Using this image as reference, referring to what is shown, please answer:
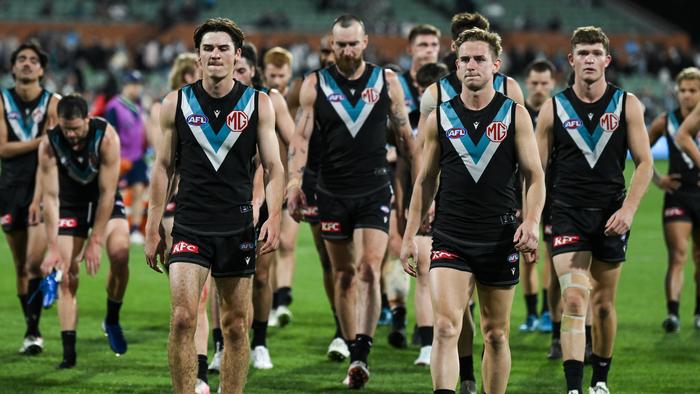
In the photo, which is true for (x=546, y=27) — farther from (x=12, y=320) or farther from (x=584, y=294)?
(x=584, y=294)

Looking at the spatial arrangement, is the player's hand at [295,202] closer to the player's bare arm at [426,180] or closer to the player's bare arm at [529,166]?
the player's bare arm at [426,180]

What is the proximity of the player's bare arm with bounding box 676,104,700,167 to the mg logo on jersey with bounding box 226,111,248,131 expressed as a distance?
17.4 ft

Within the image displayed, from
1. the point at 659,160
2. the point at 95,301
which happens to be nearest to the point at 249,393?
the point at 95,301

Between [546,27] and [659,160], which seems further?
[546,27]

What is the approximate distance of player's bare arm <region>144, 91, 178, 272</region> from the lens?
25.7ft

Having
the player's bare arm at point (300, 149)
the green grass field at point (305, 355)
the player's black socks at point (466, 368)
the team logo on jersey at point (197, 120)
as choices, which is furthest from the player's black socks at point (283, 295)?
the team logo on jersey at point (197, 120)

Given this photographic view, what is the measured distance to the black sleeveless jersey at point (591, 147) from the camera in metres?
8.79

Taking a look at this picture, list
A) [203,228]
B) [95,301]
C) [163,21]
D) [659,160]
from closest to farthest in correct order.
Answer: [203,228] < [95,301] < [659,160] < [163,21]

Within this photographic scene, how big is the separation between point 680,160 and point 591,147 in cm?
460

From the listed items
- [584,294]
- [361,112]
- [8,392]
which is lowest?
[8,392]

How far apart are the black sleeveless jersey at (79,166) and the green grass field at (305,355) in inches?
54.8

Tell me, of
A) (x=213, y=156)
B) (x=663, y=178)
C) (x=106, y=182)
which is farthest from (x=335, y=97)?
(x=663, y=178)

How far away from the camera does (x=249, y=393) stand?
30.8ft

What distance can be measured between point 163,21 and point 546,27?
1353 centimetres
